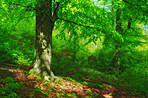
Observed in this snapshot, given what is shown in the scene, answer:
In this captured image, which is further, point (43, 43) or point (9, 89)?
point (43, 43)

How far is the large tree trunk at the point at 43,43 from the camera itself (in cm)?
529

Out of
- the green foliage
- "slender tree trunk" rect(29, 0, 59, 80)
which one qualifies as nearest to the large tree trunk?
"slender tree trunk" rect(29, 0, 59, 80)

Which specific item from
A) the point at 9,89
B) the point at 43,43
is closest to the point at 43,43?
the point at 43,43

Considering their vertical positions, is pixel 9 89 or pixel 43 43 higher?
pixel 43 43

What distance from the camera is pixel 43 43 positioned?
535 cm

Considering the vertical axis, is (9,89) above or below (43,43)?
below

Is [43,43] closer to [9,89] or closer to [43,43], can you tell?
[43,43]

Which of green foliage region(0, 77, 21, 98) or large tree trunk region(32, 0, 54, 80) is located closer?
green foliage region(0, 77, 21, 98)

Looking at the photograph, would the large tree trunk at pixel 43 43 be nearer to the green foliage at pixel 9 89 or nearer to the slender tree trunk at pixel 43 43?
the slender tree trunk at pixel 43 43

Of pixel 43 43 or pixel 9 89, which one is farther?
pixel 43 43

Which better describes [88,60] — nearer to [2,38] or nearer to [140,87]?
[140,87]

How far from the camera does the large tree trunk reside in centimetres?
529

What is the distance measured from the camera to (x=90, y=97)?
15.5ft

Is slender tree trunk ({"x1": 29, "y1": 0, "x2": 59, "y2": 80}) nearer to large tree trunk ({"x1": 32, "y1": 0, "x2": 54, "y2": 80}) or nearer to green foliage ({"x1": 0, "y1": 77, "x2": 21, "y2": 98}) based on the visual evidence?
large tree trunk ({"x1": 32, "y1": 0, "x2": 54, "y2": 80})
